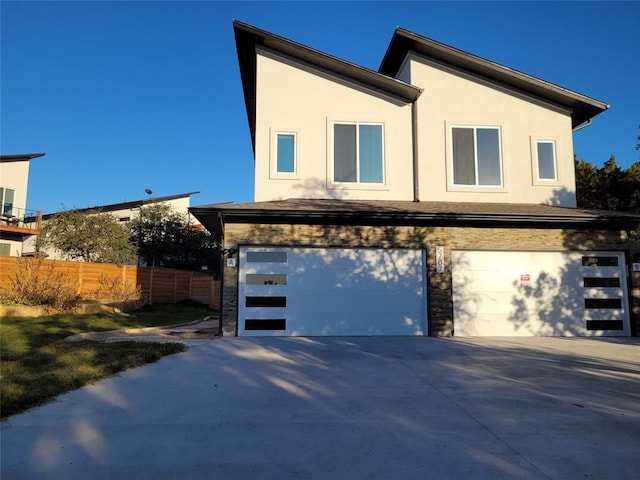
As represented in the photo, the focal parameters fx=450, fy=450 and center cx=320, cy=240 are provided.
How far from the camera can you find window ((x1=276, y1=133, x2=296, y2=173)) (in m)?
13.0

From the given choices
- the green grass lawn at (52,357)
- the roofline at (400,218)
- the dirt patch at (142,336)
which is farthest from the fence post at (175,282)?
the roofline at (400,218)

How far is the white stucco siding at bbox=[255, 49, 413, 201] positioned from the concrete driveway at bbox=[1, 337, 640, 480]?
619 cm

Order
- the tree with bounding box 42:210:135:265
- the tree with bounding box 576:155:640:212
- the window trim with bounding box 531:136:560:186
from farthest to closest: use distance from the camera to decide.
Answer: the tree with bounding box 42:210:135:265, the tree with bounding box 576:155:640:212, the window trim with bounding box 531:136:560:186

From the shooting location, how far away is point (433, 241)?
12023 millimetres

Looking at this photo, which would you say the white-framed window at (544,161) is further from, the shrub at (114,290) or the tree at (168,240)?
the tree at (168,240)

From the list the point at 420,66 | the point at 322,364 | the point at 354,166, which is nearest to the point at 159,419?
the point at 322,364

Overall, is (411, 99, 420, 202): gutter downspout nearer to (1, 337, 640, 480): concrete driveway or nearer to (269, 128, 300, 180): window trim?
(269, 128, 300, 180): window trim

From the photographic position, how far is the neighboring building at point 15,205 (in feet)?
88.7

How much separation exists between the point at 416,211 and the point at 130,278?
44.9 ft

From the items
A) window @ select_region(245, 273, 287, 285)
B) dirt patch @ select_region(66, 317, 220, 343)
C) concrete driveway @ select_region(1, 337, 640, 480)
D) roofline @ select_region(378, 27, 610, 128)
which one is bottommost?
concrete driveway @ select_region(1, 337, 640, 480)

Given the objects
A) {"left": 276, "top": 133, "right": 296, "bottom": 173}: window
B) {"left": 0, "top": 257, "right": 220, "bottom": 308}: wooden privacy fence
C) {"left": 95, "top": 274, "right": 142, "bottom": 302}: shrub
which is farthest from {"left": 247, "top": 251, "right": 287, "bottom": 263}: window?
{"left": 95, "top": 274, "right": 142, "bottom": 302}: shrub

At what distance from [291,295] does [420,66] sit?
824cm

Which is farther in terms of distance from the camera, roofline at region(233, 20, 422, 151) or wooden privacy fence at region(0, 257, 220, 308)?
wooden privacy fence at region(0, 257, 220, 308)

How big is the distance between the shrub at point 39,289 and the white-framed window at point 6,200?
53.7 ft
